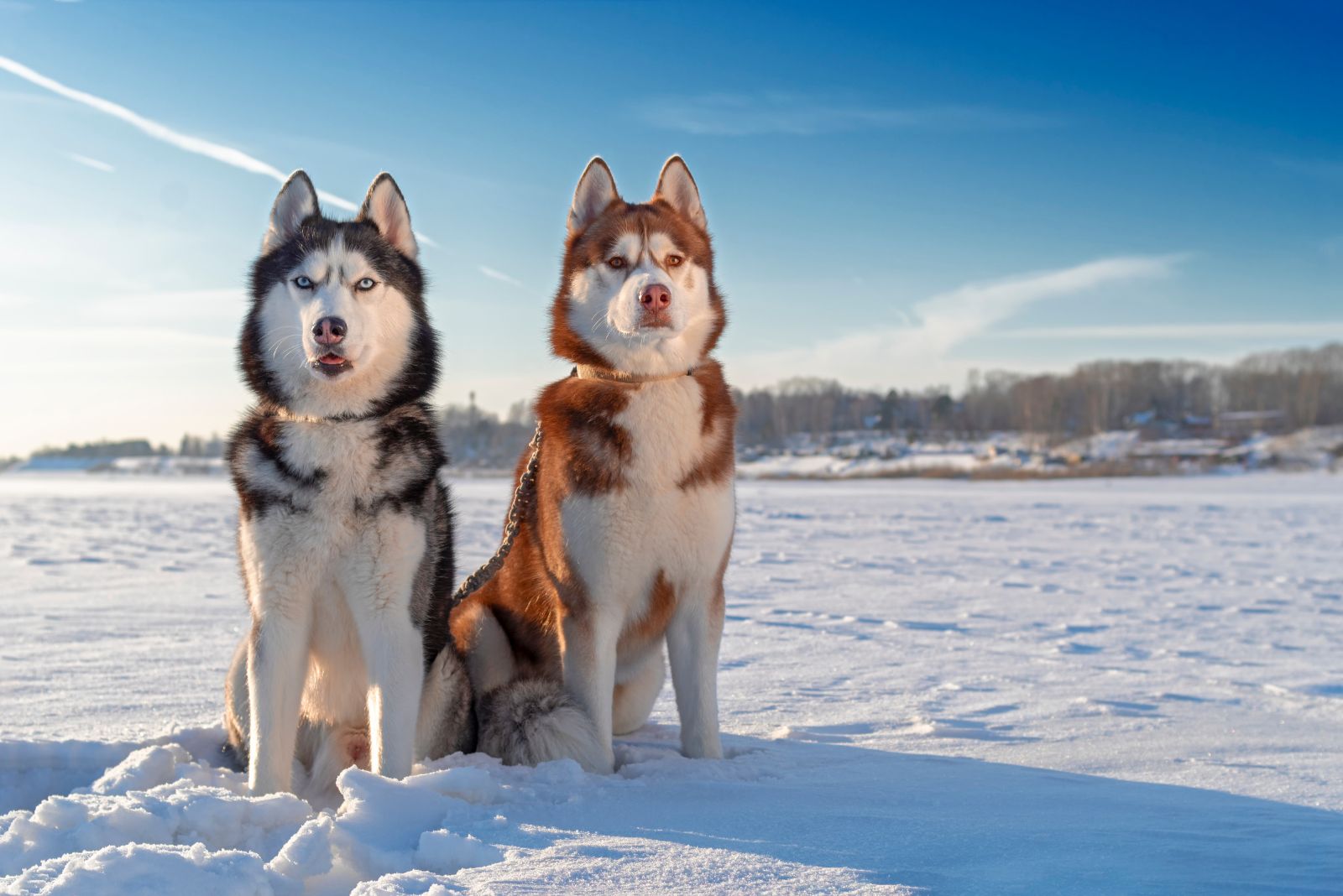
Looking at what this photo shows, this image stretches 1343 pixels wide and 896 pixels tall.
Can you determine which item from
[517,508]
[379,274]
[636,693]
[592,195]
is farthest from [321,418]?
[636,693]

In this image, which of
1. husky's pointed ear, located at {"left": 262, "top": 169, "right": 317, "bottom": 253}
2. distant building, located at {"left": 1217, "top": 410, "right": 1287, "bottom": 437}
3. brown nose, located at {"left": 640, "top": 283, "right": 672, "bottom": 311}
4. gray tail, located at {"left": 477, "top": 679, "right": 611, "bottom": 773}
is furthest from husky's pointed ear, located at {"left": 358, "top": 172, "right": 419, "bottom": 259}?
distant building, located at {"left": 1217, "top": 410, "right": 1287, "bottom": 437}

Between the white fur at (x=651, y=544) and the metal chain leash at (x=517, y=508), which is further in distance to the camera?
the metal chain leash at (x=517, y=508)

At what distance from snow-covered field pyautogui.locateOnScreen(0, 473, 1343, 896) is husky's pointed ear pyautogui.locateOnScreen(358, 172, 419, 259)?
193cm

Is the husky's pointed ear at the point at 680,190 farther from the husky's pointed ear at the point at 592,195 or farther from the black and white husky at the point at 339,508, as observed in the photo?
the black and white husky at the point at 339,508

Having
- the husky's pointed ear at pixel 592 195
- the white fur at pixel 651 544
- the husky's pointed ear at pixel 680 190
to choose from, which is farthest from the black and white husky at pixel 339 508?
the husky's pointed ear at pixel 680 190

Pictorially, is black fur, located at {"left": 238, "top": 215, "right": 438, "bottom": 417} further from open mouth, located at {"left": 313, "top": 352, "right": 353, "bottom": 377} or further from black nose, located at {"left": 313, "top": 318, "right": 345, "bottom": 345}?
black nose, located at {"left": 313, "top": 318, "right": 345, "bottom": 345}

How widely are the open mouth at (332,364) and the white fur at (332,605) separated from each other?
24 centimetres

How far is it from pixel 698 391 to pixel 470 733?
1606 mm

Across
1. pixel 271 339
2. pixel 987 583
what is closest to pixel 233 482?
pixel 271 339

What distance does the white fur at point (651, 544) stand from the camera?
3451 mm

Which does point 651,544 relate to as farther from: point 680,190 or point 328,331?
point 680,190

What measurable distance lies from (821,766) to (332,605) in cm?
191

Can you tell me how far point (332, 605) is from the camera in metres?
3.19

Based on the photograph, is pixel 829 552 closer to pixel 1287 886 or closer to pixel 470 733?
pixel 470 733
